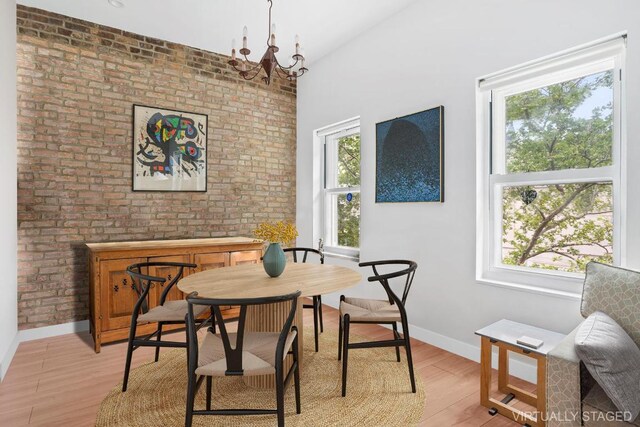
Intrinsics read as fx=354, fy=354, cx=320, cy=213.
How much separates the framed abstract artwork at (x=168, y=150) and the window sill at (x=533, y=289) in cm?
329

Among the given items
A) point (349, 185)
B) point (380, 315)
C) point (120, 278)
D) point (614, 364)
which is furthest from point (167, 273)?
point (614, 364)

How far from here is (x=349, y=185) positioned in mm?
4461

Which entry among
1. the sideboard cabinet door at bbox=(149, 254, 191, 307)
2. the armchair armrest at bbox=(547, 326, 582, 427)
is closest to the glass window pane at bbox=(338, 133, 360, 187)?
the sideboard cabinet door at bbox=(149, 254, 191, 307)

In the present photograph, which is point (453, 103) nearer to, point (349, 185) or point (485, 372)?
point (349, 185)

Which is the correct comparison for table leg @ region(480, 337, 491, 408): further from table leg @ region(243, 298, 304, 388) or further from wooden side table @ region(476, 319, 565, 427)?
table leg @ region(243, 298, 304, 388)

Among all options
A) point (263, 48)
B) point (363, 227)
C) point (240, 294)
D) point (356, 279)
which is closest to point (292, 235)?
point (356, 279)

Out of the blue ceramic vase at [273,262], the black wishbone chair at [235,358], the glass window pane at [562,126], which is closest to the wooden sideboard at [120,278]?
the blue ceramic vase at [273,262]

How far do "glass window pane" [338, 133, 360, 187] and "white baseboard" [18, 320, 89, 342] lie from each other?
3279mm

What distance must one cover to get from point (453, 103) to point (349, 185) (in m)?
1.71

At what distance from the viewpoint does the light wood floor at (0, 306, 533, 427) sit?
7.04ft

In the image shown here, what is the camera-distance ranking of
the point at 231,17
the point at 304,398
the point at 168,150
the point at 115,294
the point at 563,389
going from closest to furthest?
the point at 563,389
the point at 304,398
the point at 115,294
the point at 231,17
the point at 168,150

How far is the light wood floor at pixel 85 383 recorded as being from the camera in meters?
2.14

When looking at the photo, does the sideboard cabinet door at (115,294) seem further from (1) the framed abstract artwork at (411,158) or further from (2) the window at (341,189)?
(1) the framed abstract artwork at (411,158)

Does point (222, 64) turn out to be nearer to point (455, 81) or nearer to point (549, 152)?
point (455, 81)
